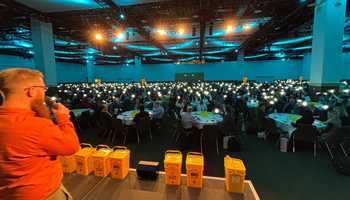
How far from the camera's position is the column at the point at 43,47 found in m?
8.43

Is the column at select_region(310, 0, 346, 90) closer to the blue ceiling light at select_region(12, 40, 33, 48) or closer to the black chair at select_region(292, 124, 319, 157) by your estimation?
the black chair at select_region(292, 124, 319, 157)

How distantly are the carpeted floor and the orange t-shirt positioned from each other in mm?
3774

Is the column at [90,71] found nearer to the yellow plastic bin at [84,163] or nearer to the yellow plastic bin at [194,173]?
the yellow plastic bin at [84,163]

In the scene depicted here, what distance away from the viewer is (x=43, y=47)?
8562mm

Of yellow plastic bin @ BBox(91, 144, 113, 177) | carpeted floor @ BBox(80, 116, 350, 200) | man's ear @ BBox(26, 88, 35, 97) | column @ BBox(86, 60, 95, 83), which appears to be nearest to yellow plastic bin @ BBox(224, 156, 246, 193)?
yellow plastic bin @ BBox(91, 144, 113, 177)

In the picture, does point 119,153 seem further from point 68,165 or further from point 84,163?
point 68,165

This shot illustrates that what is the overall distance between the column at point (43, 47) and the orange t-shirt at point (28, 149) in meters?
9.50

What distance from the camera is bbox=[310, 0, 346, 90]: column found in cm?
679

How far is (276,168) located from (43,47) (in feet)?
36.7

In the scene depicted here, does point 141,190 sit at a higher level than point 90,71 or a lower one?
lower

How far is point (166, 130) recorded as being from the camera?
7906mm

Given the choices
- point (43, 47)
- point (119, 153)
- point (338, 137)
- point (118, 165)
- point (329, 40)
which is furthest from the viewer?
point (43, 47)

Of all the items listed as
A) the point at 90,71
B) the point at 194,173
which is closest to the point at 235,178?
the point at 194,173

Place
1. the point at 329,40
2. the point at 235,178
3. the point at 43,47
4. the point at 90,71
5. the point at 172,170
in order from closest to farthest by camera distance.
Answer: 1. the point at 235,178
2. the point at 172,170
3. the point at 329,40
4. the point at 43,47
5. the point at 90,71
